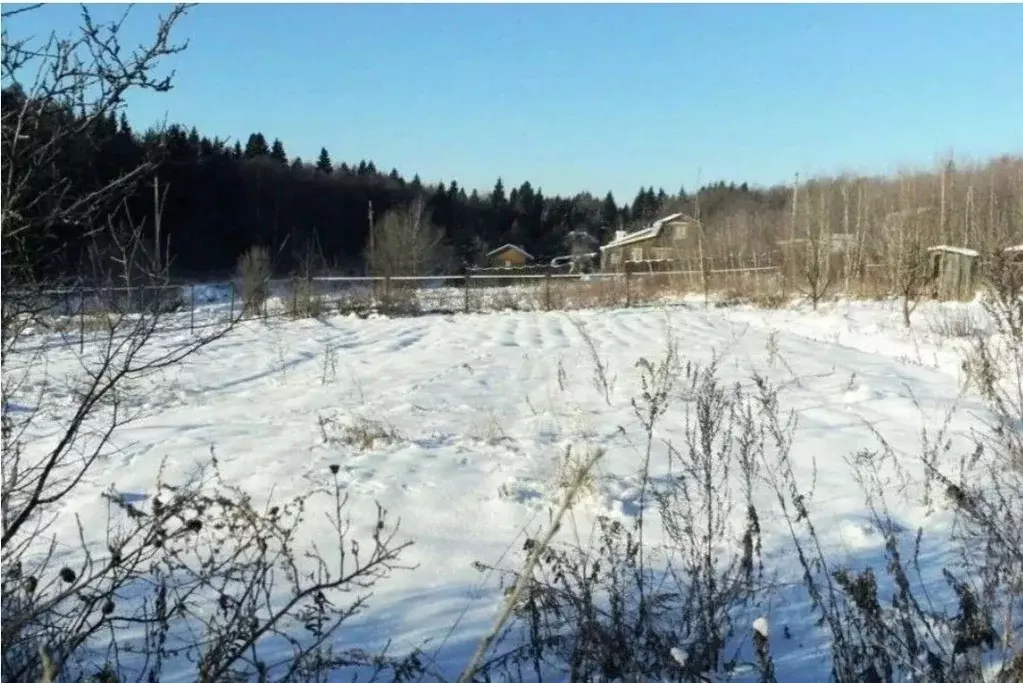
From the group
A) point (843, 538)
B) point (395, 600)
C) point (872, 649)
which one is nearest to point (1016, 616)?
point (872, 649)

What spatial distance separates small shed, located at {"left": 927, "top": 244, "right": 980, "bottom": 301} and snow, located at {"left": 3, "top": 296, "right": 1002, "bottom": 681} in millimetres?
5583

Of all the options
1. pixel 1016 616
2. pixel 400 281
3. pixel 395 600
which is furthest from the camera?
pixel 400 281

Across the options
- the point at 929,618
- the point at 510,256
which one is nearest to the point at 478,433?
the point at 929,618

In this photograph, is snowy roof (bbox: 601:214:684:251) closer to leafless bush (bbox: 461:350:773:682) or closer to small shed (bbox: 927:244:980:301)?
small shed (bbox: 927:244:980:301)

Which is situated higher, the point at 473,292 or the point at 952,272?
the point at 952,272

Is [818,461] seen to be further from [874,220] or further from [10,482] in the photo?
[874,220]

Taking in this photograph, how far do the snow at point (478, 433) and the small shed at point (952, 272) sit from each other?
5583 mm

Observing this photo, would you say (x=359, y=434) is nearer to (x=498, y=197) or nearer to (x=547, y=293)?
(x=547, y=293)

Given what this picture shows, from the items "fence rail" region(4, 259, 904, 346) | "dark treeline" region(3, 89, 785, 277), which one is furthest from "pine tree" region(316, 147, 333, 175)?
"fence rail" region(4, 259, 904, 346)

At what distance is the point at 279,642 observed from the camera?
326cm

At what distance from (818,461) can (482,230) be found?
196 ft

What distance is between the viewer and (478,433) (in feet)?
20.8

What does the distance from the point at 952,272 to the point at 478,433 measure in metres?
14.9

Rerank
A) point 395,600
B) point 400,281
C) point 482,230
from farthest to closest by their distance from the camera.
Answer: point 482,230 → point 400,281 → point 395,600
